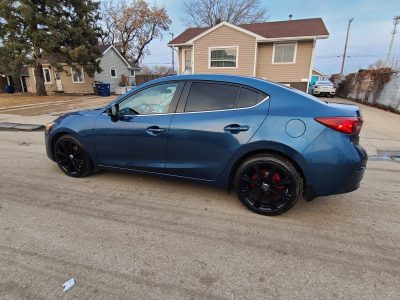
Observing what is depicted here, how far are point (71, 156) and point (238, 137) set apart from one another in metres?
2.72

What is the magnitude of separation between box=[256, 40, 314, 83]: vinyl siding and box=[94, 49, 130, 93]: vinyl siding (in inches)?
677

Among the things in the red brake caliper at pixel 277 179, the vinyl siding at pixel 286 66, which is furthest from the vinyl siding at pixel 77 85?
the red brake caliper at pixel 277 179

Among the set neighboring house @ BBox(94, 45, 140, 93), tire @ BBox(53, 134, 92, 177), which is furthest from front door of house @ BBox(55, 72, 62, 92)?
tire @ BBox(53, 134, 92, 177)

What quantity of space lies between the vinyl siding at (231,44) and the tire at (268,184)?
15.3 meters

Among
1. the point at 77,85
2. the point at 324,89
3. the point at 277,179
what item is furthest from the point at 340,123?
the point at 77,85

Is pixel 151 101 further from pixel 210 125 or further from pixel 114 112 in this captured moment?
pixel 210 125

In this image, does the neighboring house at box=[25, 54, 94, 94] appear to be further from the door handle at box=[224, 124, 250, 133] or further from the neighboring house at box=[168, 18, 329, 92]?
the door handle at box=[224, 124, 250, 133]

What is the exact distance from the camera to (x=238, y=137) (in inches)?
117

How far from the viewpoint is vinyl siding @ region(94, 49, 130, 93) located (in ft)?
90.0

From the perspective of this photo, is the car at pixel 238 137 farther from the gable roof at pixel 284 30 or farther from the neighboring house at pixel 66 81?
the neighboring house at pixel 66 81

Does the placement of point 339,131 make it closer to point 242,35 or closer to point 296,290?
point 296,290

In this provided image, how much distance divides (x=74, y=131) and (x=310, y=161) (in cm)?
330

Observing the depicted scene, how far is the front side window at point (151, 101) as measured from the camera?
3.41 m

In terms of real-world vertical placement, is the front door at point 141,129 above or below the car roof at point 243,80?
below
